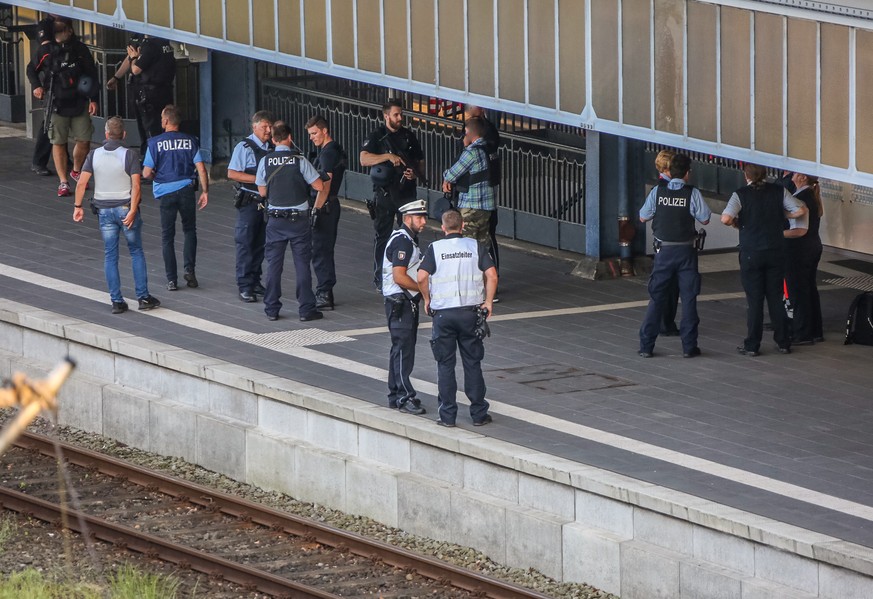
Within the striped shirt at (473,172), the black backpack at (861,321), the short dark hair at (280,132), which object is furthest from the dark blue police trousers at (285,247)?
the black backpack at (861,321)

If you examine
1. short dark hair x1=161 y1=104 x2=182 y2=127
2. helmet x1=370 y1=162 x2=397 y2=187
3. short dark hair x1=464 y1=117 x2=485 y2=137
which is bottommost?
helmet x1=370 y1=162 x2=397 y2=187

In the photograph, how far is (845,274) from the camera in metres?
17.6

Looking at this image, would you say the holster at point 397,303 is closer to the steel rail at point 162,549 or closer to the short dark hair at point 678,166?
the steel rail at point 162,549

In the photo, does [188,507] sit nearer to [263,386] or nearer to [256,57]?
[263,386]

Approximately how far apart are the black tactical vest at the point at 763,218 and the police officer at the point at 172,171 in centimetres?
493

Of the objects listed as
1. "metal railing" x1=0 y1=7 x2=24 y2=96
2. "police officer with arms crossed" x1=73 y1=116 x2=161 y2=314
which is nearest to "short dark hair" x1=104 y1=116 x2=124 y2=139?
"police officer with arms crossed" x1=73 y1=116 x2=161 y2=314

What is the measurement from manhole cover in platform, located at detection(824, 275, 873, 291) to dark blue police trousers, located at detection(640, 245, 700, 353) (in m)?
3.71

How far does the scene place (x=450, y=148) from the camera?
19938 mm

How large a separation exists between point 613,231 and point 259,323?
415 centimetres

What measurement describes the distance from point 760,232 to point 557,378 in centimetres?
205

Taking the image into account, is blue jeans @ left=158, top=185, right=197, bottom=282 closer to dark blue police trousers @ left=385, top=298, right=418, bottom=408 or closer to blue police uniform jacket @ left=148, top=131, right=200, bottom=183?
blue police uniform jacket @ left=148, top=131, right=200, bottom=183

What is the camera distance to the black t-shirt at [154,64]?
66.3 ft

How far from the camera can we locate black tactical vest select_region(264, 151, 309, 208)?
14.6 m

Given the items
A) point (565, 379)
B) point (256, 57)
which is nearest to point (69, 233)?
point (256, 57)
